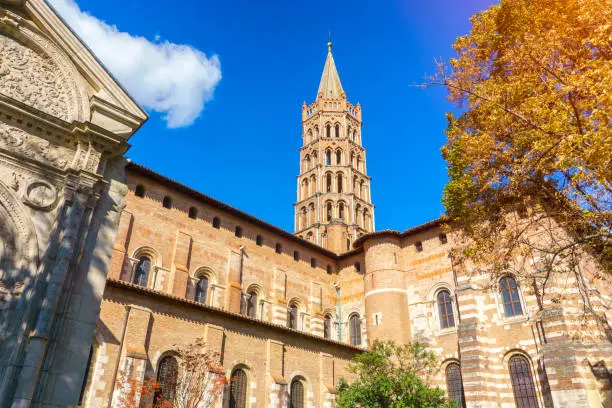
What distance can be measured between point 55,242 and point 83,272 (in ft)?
2.62

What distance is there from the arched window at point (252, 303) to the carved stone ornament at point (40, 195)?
17.9 m

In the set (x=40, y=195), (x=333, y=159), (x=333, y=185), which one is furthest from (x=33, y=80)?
(x=333, y=159)

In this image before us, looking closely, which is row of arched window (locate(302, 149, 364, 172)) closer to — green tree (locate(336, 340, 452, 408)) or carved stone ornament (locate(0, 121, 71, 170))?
green tree (locate(336, 340, 452, 408))

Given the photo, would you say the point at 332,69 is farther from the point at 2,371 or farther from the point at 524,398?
the point at 2,371

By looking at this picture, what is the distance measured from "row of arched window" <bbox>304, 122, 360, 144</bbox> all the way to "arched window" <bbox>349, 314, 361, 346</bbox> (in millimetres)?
25797

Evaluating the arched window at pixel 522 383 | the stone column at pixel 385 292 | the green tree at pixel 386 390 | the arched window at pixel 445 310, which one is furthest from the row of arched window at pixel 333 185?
the green tree at pixel 386 390

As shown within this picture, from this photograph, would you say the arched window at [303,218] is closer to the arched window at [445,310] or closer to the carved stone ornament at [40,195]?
the arched window at [445,310]

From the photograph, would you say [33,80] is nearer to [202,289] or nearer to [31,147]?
[31,147]

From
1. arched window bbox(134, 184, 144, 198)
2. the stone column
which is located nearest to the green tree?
the stone column

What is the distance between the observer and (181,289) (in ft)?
74.4

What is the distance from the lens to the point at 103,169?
400 inches

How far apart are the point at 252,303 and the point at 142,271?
699 centimetres

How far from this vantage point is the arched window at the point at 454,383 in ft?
77.3

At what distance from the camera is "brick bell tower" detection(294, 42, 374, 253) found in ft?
142
